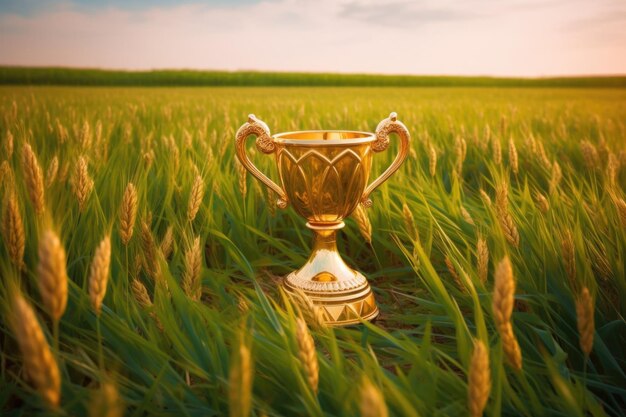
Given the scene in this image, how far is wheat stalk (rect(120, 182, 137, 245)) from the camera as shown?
4.00 ft

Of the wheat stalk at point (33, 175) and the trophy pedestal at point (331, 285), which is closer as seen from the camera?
the wheat stalk at point (33, 175)

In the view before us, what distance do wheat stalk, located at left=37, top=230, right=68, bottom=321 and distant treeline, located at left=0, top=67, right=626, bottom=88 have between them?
34.5 metres

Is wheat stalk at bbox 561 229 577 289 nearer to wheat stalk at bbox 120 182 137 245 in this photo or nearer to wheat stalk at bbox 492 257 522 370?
wheat stalk at bbox 492 257 522 370

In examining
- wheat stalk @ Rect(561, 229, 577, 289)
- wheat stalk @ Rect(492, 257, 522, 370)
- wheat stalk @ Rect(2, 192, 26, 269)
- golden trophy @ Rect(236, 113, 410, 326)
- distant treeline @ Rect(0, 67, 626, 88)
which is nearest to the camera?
wheat stalk @ Rect(492, 257, 522, 370)

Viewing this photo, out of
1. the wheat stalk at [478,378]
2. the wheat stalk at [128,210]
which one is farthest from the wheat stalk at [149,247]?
the wheat stalk at [478,378]

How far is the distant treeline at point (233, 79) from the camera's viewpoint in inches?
1284

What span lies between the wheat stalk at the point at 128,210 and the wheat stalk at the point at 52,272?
0.52 meters

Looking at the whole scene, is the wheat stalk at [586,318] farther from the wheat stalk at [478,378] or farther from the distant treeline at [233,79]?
the distant treeline at [233,79]

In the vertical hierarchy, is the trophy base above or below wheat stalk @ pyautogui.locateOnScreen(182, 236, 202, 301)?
below

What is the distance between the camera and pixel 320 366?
3.44 ft

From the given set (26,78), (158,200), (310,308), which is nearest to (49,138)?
(158,200)

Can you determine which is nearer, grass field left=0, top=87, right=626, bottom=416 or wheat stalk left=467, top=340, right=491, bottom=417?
wheat stalk left=467, top=340, right=491, bottom=417

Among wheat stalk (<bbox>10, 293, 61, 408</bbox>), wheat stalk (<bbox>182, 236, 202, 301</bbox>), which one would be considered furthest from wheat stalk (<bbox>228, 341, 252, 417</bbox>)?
wheat stalk (<bbox>182, 236, 202, 301</bbox>)

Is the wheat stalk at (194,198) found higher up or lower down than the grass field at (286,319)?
higher up
